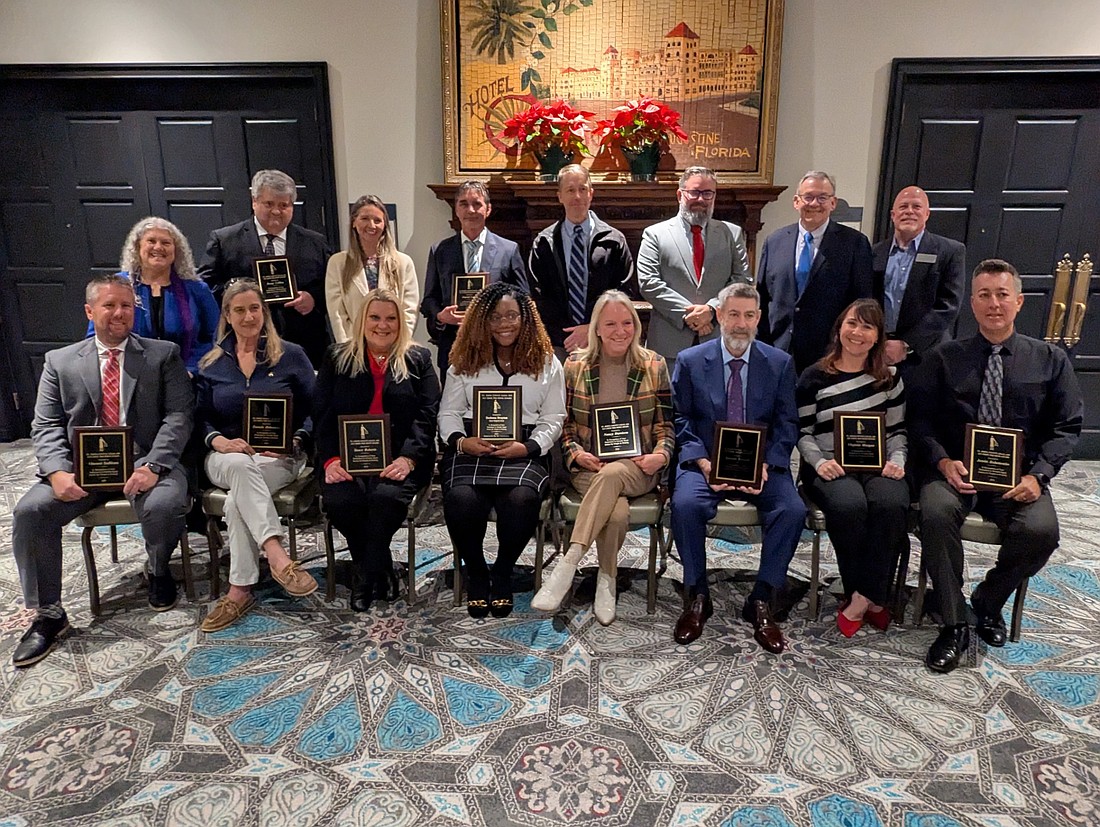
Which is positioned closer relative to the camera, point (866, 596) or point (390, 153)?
point (866, 596)

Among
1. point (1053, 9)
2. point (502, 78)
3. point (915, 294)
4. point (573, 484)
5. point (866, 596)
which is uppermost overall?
point (1053, 9)

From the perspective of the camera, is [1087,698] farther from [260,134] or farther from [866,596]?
[260,134]

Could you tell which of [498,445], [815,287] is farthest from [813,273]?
[498,445]

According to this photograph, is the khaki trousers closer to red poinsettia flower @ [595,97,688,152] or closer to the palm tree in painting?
red poinsettia flower @ [595,97,688,152]

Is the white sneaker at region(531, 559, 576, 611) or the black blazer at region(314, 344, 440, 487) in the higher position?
the black blazer at region(314, 344, 440, 487)

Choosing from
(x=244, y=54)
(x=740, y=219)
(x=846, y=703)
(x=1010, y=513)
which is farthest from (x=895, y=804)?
(x=244, y=54)

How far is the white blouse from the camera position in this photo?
3.16 meters

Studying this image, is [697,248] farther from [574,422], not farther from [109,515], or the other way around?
[109,515]

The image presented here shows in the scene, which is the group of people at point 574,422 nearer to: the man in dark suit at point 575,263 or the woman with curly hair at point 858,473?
the woman with curly hair at point 858,473

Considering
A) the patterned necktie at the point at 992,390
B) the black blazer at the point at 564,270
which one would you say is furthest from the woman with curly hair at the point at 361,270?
the patterned necktie at the point at 992,390

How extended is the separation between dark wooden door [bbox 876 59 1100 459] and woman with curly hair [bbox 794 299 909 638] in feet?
8.22

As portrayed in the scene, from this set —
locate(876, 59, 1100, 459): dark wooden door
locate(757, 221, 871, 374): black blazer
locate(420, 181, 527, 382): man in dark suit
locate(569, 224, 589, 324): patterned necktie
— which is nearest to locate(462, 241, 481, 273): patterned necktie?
locate(420, 181, 527, 382): man in dark suit

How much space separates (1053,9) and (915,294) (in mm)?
2829

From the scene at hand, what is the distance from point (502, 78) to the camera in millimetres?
4938
